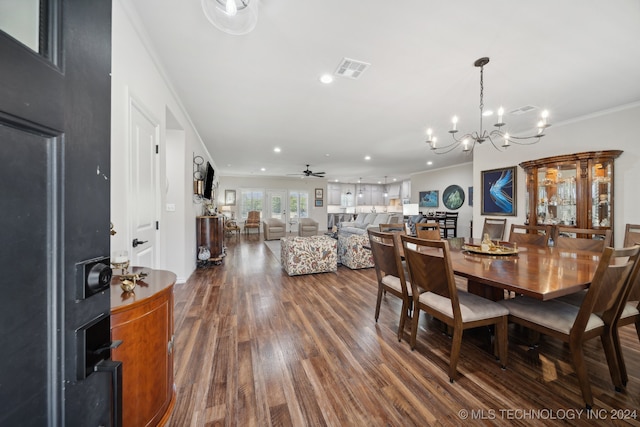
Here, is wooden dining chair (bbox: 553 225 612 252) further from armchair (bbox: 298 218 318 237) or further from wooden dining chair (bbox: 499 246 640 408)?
armchair (bbox: 298 218 318 237)

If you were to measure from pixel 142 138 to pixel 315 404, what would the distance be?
246cm

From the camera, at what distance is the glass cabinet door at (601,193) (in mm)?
3570

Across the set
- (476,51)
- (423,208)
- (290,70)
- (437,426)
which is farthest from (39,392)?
(423,208)

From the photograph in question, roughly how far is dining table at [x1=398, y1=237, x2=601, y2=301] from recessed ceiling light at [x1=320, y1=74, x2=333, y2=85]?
2.24 meters

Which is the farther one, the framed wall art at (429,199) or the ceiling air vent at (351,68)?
the framed wall art at (429,199)

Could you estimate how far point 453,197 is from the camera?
845 centimetres

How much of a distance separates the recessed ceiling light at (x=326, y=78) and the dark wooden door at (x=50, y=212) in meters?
2.48

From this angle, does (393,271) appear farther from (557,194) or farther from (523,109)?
(557,194)

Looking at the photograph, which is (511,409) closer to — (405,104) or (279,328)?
(279,328)

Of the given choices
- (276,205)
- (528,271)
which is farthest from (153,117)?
(276,205)

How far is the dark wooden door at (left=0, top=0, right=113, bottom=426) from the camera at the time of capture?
15.5 inches

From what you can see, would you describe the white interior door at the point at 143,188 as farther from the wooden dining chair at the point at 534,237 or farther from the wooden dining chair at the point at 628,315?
the wooden dining chair at the point at 534,237

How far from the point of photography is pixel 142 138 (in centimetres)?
220

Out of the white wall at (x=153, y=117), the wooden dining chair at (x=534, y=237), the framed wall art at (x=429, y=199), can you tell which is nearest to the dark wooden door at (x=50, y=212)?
the white wall at (x=153, y=117)
